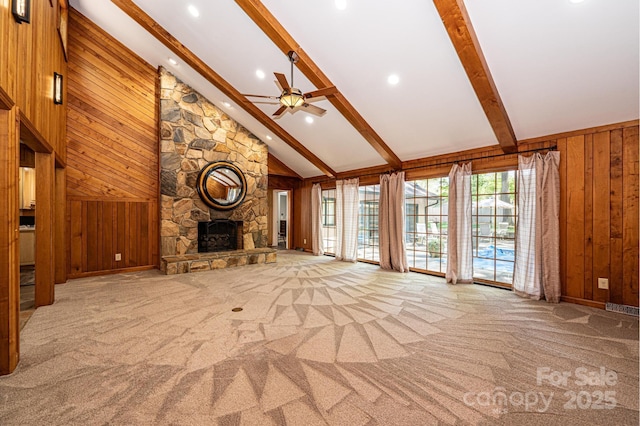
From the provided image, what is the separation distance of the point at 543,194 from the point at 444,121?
5.61ft

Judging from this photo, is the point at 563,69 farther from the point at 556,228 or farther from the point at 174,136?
the point at 174,136

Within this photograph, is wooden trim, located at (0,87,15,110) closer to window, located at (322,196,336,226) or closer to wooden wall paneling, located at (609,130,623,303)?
wooden wall paneling, located at (609,130,623,303)

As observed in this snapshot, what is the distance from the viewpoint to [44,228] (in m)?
3.35

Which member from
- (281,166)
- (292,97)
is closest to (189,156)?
(281,166)

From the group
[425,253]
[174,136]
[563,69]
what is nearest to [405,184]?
[425,253]

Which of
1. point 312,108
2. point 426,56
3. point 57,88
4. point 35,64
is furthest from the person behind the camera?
point 312,108

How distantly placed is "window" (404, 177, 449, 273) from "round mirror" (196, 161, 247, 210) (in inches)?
145

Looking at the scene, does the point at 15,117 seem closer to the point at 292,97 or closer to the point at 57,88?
the point at 57,88

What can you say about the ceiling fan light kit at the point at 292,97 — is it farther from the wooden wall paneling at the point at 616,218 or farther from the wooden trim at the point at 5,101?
the wooden wall paneling at the point at 616,218

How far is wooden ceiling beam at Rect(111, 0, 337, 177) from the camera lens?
170 inches

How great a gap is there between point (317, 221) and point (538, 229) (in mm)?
5040

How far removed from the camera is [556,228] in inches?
151

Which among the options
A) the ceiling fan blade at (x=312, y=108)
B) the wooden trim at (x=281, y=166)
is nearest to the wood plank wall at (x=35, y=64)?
the ceiling fan blade at (x=312, y=108)

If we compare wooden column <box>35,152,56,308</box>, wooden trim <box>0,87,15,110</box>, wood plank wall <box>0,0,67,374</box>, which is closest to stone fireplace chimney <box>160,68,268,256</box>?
wooden column <box>35,152,56,308</box>
